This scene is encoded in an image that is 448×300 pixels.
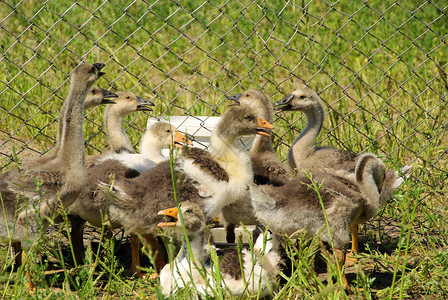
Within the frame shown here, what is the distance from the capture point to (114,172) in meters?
4.88

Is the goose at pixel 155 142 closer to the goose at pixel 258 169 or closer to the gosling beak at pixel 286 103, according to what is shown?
the goose at pixel 258 169

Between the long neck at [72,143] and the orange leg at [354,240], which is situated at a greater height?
the long neck at [72,143]

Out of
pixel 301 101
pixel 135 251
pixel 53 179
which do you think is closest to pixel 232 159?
pixel 135 251

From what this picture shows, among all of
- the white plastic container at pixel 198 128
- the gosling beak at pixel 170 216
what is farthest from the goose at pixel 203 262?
the white plastic container at pixel 198 128

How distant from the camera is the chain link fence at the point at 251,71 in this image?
6.45m

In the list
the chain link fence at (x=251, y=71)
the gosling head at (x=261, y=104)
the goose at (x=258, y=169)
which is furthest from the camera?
the chain link fence at (x=251, y=71)

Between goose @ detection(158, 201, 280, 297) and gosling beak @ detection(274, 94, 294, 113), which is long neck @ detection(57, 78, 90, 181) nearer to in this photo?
goose @ detection(158, 201, 280, 297)

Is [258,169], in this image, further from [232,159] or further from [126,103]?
[126,103]

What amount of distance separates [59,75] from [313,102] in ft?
11.8

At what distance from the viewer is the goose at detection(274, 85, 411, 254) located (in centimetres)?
539

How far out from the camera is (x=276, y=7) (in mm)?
9180

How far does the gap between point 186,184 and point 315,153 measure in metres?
1.69

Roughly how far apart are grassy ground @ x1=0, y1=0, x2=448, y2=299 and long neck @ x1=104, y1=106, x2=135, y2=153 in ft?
0.74

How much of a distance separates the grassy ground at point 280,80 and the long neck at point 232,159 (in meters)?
0.92
